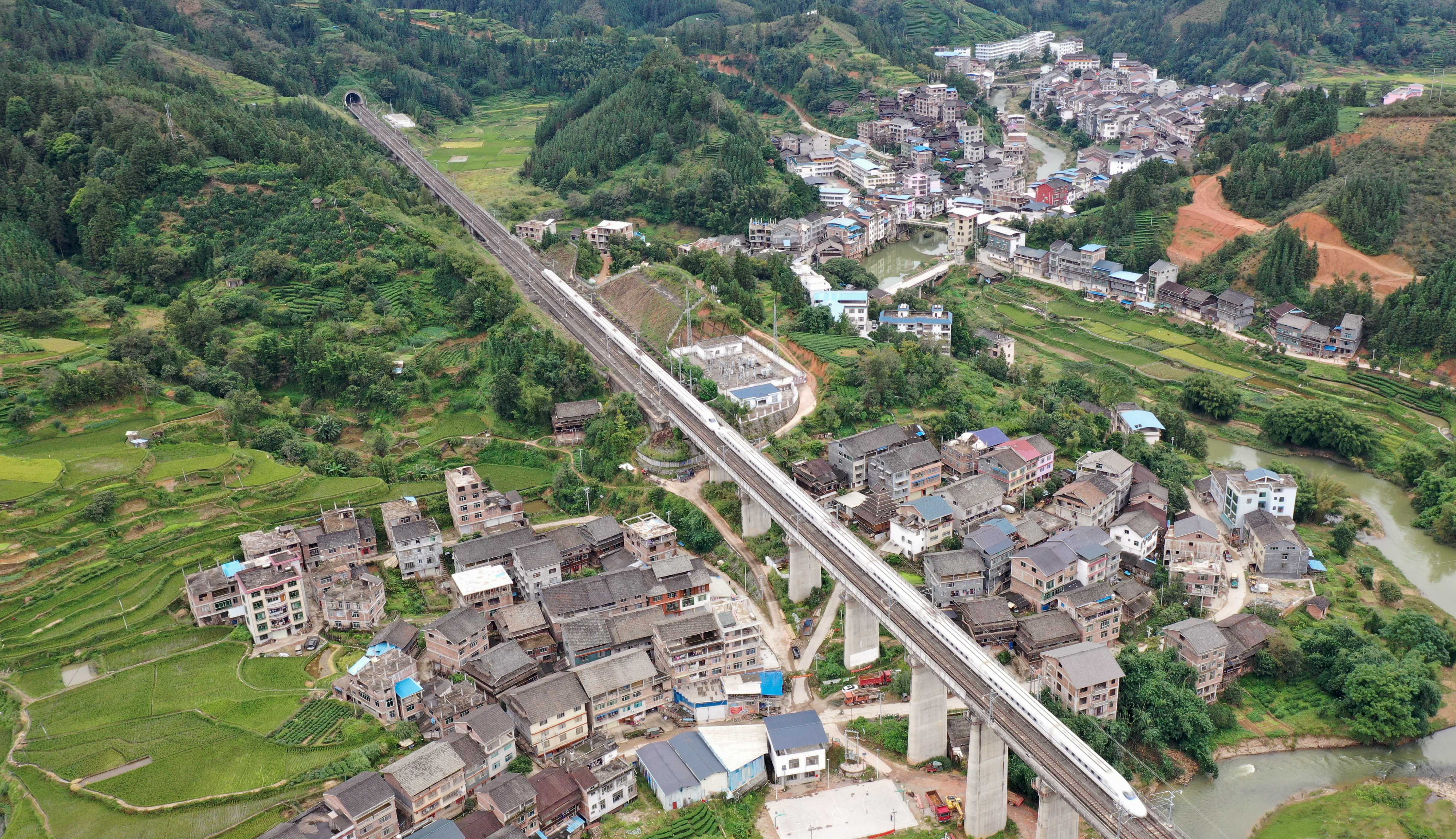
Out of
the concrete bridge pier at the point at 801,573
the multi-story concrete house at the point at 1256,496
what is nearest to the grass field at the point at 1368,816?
the multi-story concrete house at the point at 1256,496

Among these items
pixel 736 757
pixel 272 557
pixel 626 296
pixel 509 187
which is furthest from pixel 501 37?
pixel 736 757

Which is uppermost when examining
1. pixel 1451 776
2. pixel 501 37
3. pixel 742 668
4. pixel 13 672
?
pixel 501 37

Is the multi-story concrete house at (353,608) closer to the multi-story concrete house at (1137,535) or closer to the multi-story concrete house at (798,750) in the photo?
the multi-story concrete house at (798,750)

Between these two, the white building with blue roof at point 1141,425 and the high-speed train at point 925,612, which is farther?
the white building with blue roof at point 1141,425

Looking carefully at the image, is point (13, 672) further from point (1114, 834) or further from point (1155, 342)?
point (1155, 342)

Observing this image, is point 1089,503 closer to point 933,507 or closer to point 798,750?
point 933,507
